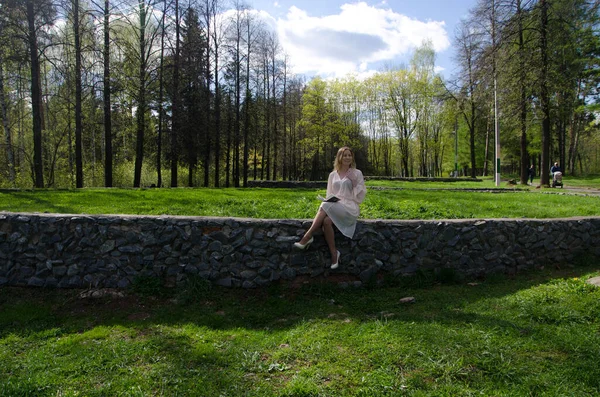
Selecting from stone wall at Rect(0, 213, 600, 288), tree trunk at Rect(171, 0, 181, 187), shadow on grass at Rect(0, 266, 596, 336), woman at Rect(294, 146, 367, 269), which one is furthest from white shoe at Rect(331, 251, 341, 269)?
tree trunk at Rect(171, 0, 181, 187)

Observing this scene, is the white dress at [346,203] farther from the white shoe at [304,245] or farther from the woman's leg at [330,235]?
the white shoe at [304,245]

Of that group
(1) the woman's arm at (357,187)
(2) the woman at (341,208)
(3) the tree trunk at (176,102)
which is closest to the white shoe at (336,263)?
(2) the woman at (341,208)

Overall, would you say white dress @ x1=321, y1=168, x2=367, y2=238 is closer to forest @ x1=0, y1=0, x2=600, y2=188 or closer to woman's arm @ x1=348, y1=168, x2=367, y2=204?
woman's arm @ x1=348, y1=168, x2=367, y2=204

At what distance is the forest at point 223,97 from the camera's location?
599 inches

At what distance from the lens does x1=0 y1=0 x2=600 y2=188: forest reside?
49.9 feet

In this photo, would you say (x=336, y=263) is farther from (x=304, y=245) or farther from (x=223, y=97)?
(x=223, y=97)

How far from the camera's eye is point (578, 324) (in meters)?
3.94

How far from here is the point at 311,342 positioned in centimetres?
387

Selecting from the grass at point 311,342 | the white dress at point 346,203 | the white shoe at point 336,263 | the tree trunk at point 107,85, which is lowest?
the grass at point 311,342

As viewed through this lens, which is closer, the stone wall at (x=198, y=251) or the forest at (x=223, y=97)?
the stone wall at (x=198, y=251)

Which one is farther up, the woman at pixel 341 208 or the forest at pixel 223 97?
the forest at pixel 223 97

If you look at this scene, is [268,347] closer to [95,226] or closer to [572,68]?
[95,226]

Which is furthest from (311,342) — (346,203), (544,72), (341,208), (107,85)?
(544,72)

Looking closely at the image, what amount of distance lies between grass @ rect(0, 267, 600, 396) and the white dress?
3.23 feet
